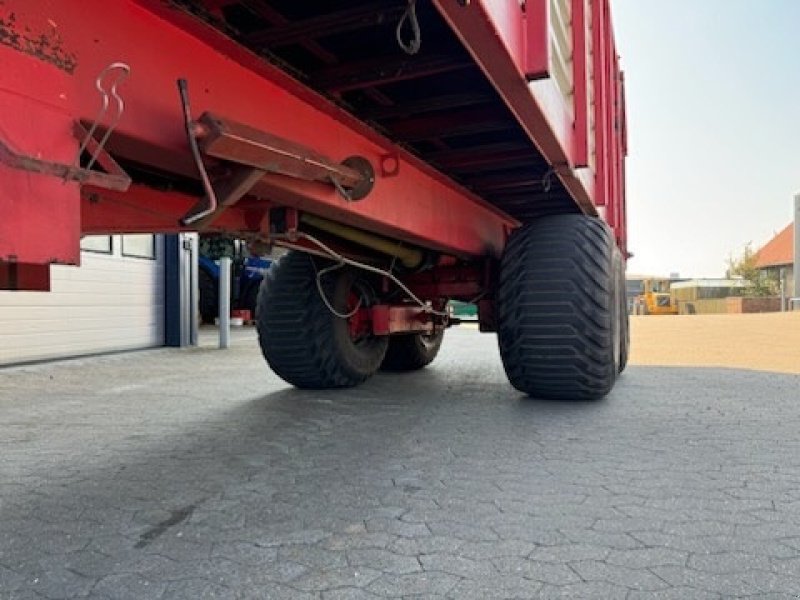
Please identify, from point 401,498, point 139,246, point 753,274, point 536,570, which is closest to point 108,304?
point 139,246

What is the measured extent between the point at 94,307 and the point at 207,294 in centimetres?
540

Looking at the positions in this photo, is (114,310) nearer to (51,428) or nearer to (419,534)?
(51,428)

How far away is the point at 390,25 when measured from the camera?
6.63 feet

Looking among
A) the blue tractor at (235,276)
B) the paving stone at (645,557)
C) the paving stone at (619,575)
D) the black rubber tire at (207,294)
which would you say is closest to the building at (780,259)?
the blue tractor at (235,276)

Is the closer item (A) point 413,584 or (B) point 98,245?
(A) point 413,584

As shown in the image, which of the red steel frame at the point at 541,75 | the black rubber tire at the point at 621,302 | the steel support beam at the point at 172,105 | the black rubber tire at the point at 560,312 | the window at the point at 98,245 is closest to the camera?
the steel support beam at the point at 172,105

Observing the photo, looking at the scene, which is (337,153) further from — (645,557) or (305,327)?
(305,327)

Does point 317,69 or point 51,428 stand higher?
point 317,69

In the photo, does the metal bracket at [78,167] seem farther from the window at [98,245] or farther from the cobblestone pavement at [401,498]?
the window at [98,245]

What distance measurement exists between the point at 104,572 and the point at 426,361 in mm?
4722

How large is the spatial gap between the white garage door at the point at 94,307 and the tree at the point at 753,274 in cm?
3981

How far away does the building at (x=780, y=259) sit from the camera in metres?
40.6

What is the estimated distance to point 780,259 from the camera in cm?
4206

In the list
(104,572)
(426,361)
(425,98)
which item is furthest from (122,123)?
(426,361)
